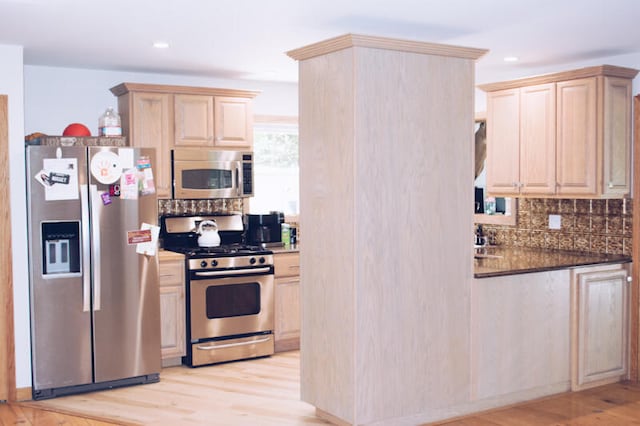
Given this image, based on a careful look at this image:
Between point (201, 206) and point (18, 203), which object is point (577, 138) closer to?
point (201, 206)

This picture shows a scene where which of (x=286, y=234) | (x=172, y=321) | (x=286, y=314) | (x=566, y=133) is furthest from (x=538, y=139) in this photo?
(x=172, y=321)

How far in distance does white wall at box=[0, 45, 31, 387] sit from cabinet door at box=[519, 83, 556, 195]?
136 inches

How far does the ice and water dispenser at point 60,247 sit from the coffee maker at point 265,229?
169cm

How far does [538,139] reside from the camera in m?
4.93

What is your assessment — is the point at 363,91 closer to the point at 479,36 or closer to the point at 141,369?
the point at 479,36

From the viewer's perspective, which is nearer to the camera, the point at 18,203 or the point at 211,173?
the point at 18,203

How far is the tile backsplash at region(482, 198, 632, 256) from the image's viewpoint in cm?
489

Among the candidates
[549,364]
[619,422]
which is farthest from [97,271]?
[619,422]

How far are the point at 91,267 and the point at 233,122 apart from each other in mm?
1828

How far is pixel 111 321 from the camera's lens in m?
4.61

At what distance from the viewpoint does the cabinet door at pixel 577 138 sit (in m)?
4.65

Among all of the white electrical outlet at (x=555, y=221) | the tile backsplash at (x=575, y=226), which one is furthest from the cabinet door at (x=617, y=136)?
the white electrical outlet at (x=555, y=221)

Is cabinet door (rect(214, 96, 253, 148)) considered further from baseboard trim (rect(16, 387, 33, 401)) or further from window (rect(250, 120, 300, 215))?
baseboard trim (rect(16, 387, 33, 401))

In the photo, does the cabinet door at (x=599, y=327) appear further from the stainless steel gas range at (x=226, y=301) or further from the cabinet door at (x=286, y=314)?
the stainless steel gas range at (x=226, y=301)
